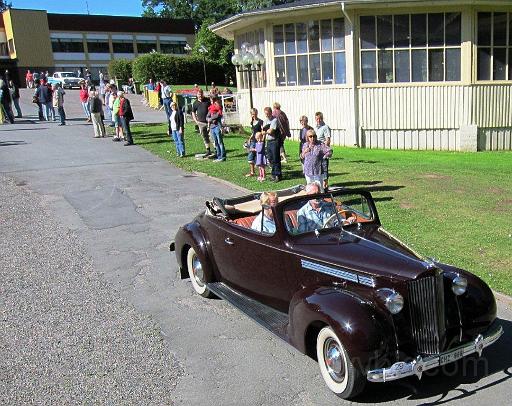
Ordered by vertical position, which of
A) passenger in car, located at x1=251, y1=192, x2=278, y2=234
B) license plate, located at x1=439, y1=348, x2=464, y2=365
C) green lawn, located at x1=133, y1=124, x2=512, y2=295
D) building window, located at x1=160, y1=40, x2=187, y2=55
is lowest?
green lawn, located at x1=133, y1=124, x2=512, y2=295

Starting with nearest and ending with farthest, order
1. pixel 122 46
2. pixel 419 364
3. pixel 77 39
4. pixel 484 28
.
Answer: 1. pixel 419 364
2. pixel 484 28
3. pixel 77 39
4. pixel 122 46

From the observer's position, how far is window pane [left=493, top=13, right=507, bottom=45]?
1983 centimetres

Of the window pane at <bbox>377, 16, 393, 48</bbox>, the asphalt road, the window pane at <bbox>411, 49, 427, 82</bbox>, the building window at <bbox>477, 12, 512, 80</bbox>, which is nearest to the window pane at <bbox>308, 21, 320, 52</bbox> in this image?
the window pane at <bbox>377, 16, 393, 48</bbox>

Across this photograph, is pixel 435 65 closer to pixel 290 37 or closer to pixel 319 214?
pixel 290 37

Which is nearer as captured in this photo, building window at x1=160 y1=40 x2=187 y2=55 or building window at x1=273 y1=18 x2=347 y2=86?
building window at x1=273 y1=18 x2=347 y2=86

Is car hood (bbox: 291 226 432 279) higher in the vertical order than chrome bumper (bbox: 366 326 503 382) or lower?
higher

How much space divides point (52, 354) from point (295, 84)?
17924 millimetres

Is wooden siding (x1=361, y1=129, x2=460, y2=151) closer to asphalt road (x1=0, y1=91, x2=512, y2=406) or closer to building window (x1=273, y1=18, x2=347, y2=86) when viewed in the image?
building window (x1=273, y1=18, x2=347, y2=86)

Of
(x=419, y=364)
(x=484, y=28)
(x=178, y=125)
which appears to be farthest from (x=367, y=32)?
(x=419, y=364)

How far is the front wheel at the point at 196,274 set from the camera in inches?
264

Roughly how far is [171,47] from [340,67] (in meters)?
57.3

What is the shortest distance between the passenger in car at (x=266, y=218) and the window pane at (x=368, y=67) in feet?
50.3

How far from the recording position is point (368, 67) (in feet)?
66.4

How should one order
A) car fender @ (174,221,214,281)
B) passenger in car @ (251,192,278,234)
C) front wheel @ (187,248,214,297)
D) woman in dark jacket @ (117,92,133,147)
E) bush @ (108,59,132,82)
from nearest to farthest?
passenger in car @ (251,192,278,234) → car fender @ (174,221,214,281) → front wheel @ (187,248,214,297) → woman in dark jacket @ (117,92,133,147) → bush @ (108,59,132,82)
